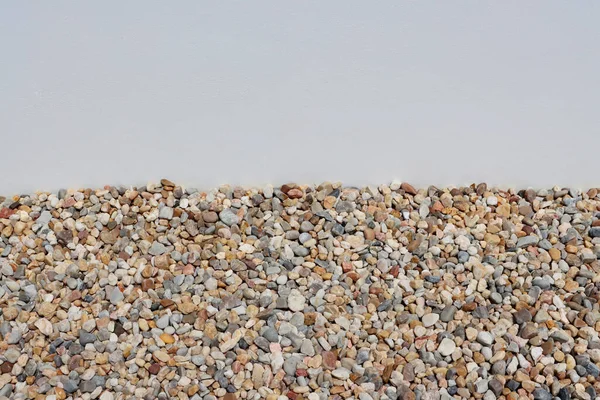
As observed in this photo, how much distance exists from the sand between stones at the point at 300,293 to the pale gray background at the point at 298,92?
12cm

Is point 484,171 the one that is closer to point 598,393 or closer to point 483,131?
point 483,131

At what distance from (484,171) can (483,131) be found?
191mm

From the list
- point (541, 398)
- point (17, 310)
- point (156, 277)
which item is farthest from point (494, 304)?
point (17, 310)

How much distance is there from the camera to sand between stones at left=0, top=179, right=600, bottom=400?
261 cm

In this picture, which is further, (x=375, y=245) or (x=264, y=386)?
(x=375, y=245)

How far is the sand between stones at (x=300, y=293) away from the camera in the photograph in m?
2.61

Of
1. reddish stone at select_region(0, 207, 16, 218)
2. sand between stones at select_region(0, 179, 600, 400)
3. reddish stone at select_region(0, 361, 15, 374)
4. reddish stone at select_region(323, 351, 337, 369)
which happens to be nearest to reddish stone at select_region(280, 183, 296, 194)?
sand between stones at select_region(0, 179, 600, 400)

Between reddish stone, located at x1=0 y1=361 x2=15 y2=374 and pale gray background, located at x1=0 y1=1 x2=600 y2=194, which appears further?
pale gray background, located at x1=0 y1=1 x2=600 y2=194

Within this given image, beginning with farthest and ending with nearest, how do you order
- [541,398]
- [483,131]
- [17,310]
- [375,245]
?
[483,131], [375,245], [17,310], [541,398]

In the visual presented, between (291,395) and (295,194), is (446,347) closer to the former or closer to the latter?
(291,395)

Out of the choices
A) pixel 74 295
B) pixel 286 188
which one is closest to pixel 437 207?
pixel 286 188

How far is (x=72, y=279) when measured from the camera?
114 inches

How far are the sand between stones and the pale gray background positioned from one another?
0.38 feet

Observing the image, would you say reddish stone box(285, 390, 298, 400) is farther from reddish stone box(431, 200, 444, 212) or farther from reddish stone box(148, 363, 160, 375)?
reddish stone box(431, 200, 444, 212)
